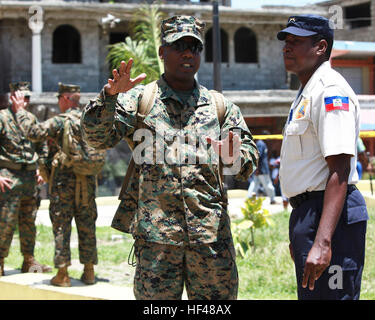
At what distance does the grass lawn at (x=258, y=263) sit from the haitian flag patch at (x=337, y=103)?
303 centimetres

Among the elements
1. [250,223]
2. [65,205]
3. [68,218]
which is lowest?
[250,223]

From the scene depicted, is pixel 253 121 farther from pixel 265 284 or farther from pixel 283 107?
pixel 265 284

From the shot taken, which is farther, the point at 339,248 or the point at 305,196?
the point at 305,196

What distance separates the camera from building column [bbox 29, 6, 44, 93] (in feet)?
63.5

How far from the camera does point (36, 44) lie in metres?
19.5

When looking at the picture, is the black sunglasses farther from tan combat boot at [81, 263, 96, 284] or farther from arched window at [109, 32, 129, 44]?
arched window at [109, 32, 129, 44]

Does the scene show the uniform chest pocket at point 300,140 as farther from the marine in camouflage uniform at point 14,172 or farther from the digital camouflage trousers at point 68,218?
the marine in camouflage uniform at point 14,172

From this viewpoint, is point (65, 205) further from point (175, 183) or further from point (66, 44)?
point (66, 44)

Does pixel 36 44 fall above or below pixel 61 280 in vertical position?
above

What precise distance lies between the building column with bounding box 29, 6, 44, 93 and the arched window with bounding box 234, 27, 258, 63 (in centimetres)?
813

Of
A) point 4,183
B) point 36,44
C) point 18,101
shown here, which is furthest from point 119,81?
point 36,44

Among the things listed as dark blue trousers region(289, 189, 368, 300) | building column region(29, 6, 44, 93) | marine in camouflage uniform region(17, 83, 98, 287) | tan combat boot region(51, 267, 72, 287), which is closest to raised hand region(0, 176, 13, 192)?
Result: marine in camouflage uniform region(17, 83, 98, 287)

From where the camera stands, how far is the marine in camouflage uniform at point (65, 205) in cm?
630

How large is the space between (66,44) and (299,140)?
2063 centimetres
